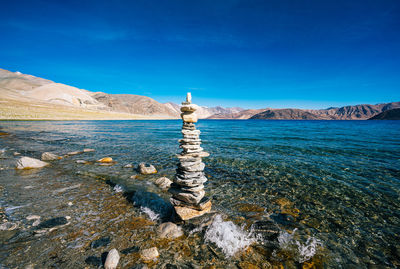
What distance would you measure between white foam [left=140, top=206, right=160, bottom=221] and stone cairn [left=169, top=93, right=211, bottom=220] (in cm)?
85

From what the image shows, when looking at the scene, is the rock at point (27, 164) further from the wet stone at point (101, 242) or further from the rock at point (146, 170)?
the wet stone at point (101, 242)

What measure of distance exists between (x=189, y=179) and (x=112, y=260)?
11.0 ft

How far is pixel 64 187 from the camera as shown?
912 cm

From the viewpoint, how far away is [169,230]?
586 cm

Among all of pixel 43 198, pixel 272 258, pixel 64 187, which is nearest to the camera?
pixel 272 258

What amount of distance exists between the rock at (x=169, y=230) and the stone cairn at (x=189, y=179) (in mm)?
444

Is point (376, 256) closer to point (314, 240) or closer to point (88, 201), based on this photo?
point (314, 240)

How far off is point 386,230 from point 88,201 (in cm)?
1224

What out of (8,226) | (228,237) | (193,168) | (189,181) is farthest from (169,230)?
(8,226)

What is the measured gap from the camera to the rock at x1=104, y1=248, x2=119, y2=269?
14.3 ft

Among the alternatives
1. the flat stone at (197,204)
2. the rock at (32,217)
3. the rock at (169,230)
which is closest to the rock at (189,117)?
the flat stone at (197,204)

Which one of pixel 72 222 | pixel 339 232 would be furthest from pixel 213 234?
pixel 72 222

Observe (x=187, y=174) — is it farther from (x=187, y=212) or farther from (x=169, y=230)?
(x=169, y=230)

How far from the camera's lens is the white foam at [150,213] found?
675 cm
